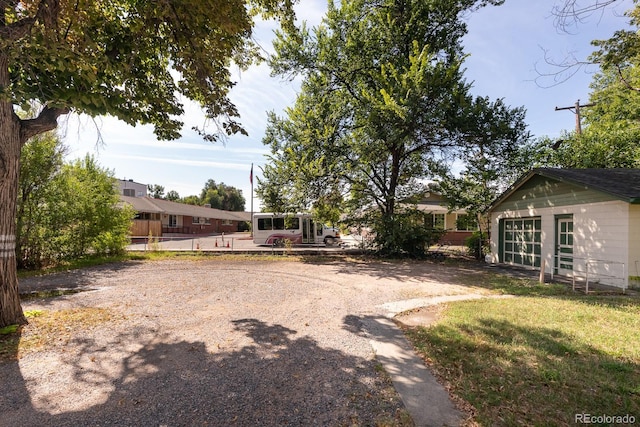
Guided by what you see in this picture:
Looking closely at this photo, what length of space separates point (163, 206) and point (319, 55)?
25.3 m

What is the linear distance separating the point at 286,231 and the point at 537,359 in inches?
758

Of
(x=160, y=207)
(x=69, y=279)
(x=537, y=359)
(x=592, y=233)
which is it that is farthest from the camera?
(x=160, y=207)

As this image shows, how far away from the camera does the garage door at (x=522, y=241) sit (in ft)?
40.4

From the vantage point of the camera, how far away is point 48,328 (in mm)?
4887

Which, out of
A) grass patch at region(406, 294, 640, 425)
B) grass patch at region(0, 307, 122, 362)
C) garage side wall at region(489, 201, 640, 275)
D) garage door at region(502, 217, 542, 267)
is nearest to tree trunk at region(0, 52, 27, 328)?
grass patch at region(0, 307, 122, 362)

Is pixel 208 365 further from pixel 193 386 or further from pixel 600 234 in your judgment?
pixel 600 234

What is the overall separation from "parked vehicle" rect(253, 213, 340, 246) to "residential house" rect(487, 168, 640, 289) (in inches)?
481

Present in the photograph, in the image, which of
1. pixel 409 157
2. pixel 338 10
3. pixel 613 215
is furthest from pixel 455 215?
pixel 338 10

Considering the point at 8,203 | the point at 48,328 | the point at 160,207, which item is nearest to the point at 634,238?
the point at 48,328

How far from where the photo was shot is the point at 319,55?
1602 cm

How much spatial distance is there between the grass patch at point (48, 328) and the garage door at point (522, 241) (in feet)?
47.8

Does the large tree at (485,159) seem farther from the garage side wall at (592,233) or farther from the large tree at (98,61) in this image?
the large tree at (98,61)

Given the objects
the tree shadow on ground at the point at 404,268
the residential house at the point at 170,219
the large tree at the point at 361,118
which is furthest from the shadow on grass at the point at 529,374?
the residential house at the point at 170,219

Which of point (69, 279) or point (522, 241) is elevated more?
point (522, 241)
